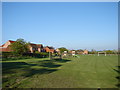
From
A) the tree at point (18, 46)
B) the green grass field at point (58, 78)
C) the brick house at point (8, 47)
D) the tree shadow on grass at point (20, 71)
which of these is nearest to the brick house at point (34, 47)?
the brick house at point (8, 47)

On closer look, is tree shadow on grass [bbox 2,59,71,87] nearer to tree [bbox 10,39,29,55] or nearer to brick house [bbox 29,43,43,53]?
tree [bbox 10,39,29,55]

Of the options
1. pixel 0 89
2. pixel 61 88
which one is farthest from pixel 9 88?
pixel 61 88

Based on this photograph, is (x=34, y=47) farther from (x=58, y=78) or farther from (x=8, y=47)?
(x=58, y=78)

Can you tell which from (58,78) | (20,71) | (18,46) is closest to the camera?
(58,78)

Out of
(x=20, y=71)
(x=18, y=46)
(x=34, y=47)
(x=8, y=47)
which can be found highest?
(x=18, y=46)

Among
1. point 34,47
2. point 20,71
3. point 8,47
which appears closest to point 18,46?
point 8,47

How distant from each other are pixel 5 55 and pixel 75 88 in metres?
23.3

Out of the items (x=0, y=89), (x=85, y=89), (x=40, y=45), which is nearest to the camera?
(x=0, y=89)

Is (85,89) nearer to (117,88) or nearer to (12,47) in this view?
(117,88)

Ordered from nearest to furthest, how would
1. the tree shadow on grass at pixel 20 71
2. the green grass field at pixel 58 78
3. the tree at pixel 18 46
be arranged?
1. the green grass field at pixel 58 78
2. the tree shadow on grass at pixel 20 71
3. the tree at pixel 18 46

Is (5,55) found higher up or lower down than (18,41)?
lower down

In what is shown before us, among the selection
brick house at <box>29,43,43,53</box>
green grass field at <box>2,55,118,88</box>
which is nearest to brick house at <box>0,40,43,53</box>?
brick house at <box>29,43,43,53</box>

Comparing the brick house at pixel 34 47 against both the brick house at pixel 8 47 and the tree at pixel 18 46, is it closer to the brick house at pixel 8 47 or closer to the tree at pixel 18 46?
the brick house at pixel 8 47

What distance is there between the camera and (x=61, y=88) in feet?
15.2
